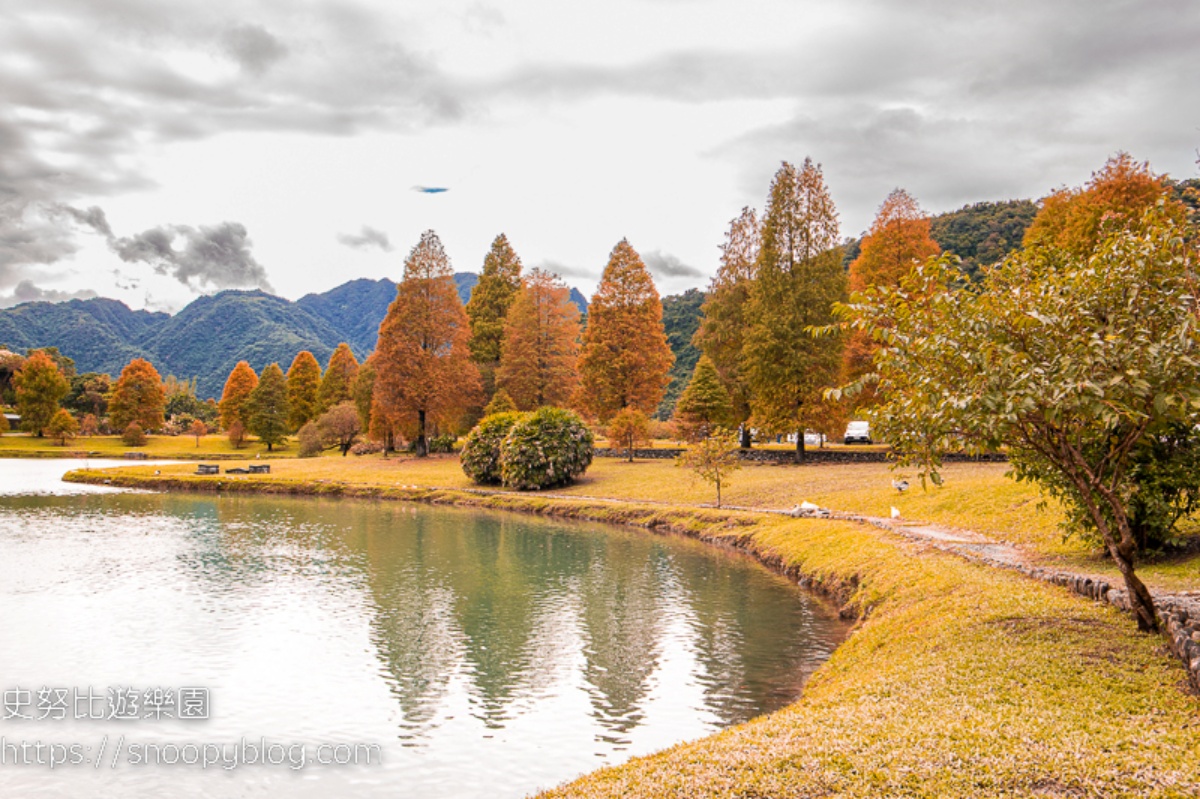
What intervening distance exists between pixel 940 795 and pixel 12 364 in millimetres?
148290

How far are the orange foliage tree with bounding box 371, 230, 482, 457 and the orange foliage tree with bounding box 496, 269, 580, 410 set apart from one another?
11.2ft

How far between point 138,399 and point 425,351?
2259 inches

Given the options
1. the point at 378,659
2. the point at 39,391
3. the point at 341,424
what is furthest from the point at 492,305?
the point at 39,391

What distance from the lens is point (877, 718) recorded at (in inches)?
342

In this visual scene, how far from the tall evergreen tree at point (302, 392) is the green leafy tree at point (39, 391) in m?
31.8

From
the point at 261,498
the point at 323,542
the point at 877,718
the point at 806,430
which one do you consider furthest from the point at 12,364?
the point at 877,718

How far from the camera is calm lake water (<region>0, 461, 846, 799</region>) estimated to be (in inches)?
422

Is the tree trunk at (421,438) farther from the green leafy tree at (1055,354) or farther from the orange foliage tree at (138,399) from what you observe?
the green leafy tree at (1055,354)

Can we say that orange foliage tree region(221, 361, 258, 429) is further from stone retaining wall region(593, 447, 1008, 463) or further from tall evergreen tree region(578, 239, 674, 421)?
stone retaining wall region(593, 447, 1008, 463)

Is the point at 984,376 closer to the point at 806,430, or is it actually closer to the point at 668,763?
the point at 668,763

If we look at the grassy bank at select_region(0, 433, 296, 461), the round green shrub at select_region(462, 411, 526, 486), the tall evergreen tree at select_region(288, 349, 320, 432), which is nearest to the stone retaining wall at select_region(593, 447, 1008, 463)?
the round green shrub at select_region(462, 411, 526, 486)

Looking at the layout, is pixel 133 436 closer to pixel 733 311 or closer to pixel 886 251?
pixel 733 311

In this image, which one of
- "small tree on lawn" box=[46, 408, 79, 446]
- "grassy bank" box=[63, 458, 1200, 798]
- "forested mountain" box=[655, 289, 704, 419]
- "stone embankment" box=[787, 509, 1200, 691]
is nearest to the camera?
"grassy bank" box=[63, 458, 1200, 798]

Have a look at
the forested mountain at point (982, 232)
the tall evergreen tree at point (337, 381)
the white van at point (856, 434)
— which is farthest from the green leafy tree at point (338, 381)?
the forested mountain at point (982, 232)
